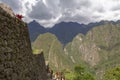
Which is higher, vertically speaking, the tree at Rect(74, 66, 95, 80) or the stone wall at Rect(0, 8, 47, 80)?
the stone wall at Rect(0, 8, 47, 80)

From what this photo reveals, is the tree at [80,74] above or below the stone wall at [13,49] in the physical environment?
below

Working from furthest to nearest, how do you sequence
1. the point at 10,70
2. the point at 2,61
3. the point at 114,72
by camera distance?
the point at 114,72, the point at 10,70, the point at 2,61

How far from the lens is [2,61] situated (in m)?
14.9

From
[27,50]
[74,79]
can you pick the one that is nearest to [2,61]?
[27,50]

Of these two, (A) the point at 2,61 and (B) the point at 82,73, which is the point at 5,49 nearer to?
(A) the point at 2,61

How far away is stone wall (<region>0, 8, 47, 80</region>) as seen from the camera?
50.2 ft

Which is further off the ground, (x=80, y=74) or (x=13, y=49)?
(x=13, y=49)

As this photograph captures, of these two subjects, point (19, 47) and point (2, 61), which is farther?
point (19, 47)

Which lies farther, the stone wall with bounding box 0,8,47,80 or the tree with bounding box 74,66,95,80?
the tree with bounding box 74,66,95,80

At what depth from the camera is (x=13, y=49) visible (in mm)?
17188

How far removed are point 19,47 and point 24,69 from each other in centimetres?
184

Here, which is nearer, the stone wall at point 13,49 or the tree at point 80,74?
the stone wall at point 13,49

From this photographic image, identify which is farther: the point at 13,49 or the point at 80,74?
the point at 80,74

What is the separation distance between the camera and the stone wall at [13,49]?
15.3m
